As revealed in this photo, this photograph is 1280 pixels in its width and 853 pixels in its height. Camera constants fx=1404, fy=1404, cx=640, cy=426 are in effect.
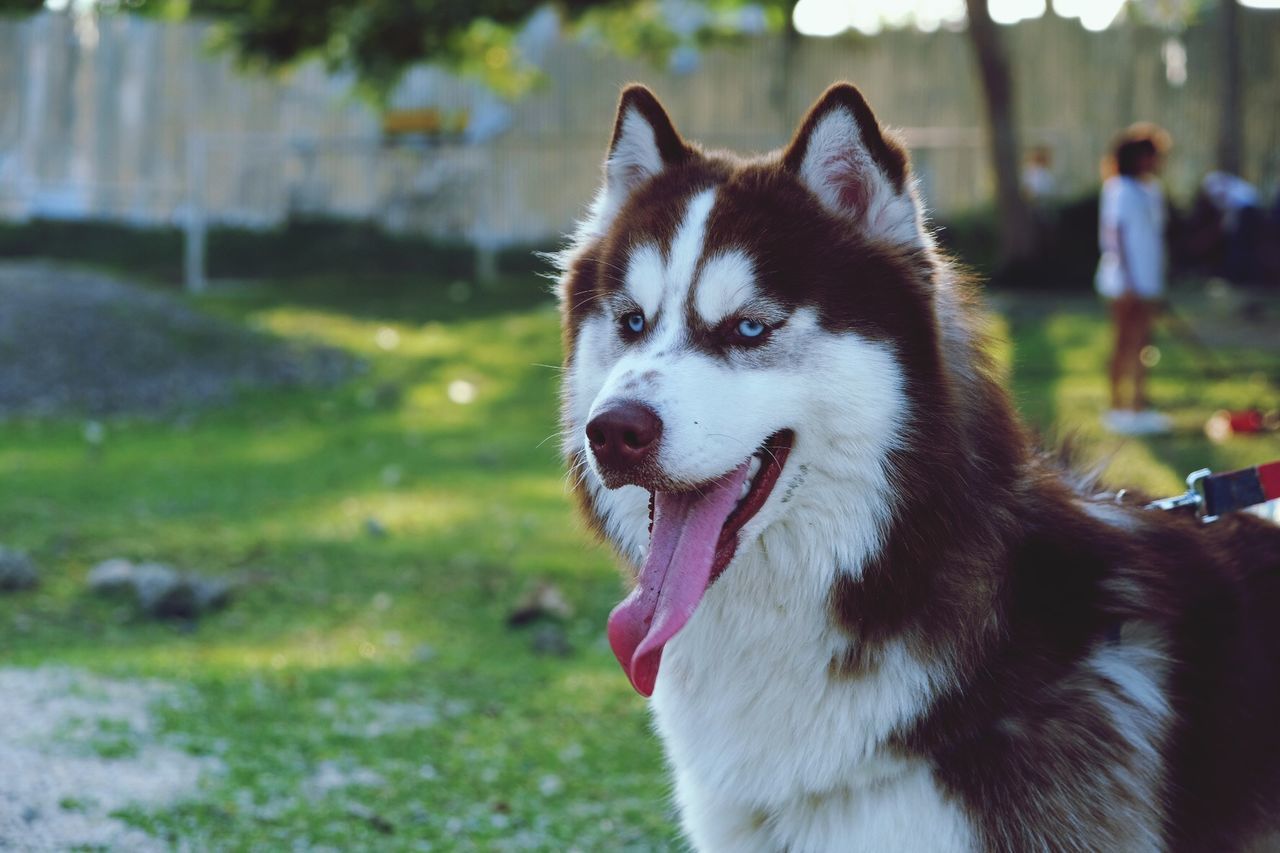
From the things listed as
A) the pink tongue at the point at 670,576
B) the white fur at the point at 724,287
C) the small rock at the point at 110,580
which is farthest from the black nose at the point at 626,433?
the small rock at the point at 110,580

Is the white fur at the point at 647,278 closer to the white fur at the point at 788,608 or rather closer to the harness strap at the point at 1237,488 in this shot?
the white fur at the point at 788,608

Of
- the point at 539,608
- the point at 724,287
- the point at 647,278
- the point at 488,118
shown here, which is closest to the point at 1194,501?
the point at 724,287

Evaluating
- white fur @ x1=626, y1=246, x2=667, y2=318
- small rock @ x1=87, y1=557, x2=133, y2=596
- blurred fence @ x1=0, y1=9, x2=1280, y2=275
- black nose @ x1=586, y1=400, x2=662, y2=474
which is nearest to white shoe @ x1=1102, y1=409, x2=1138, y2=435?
small rock @ x1=87, y1=557, x2=133, y2=596

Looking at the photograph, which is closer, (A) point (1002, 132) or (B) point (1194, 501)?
(B) point (1194, 501)

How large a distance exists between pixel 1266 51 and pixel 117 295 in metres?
A: 14.9

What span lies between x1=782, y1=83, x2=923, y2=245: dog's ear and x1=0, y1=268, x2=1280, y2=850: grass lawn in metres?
0.42

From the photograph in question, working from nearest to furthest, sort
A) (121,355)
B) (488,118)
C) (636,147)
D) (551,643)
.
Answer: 1. (636,147)
2. (551,643)
3. (121,355)
4. (488,118)

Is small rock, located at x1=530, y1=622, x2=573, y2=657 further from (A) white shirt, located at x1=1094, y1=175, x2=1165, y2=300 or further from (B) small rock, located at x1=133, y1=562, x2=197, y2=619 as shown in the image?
(A) white shirt, located at x1=1094, y1=175, x2=1165, y2=300

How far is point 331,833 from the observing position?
411cm

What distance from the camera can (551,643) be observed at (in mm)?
5949

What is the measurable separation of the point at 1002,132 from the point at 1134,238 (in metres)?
6.02

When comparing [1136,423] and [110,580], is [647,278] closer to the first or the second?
[110,580]

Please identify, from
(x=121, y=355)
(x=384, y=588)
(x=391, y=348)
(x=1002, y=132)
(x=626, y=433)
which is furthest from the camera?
(x=1002, y=132)

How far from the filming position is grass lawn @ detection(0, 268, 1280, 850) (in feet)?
14.4
